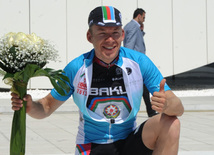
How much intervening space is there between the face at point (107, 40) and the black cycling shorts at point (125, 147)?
613 mm

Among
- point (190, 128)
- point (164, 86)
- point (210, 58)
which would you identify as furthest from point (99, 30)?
point (210, 58)

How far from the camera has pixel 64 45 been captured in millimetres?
17609

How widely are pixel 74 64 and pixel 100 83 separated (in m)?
0.25

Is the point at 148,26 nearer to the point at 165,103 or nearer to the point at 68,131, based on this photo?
the point at 68,131

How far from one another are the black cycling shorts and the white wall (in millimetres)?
13250

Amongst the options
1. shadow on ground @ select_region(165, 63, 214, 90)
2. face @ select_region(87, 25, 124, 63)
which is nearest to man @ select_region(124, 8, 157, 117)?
face @ select_region(87, 25, 124, 63)

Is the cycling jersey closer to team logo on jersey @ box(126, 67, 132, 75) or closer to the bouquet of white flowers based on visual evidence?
team logo on jersey @ box(126, 67, 132, 75)

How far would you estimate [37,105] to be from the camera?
3.89 m

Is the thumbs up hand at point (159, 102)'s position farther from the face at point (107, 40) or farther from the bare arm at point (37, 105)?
the bare arm at point (37, 105)

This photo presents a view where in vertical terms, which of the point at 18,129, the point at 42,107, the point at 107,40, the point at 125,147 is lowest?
the point at 125,147

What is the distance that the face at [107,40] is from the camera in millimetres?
3877

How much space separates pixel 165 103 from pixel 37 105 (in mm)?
946

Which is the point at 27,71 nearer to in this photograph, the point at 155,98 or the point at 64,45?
the point at 155,98

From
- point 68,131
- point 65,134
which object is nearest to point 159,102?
point 65,134
